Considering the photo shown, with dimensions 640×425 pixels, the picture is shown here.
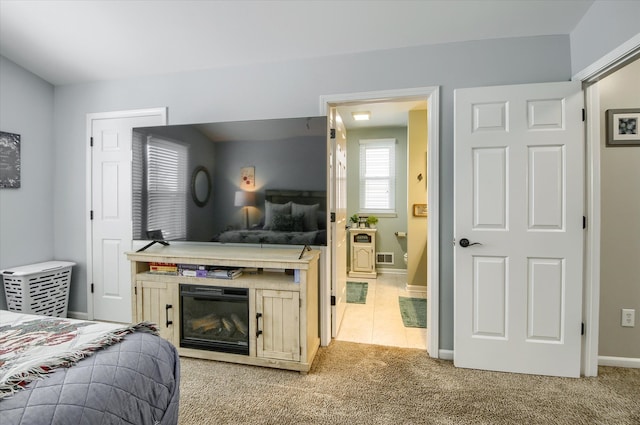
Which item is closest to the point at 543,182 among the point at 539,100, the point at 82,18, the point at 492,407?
the point at 539,100

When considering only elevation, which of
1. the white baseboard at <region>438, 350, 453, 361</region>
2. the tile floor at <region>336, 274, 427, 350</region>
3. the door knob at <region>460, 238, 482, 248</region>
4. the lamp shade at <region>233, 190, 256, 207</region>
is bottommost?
the tile floor at <region>336, 274, 427, 350</region>

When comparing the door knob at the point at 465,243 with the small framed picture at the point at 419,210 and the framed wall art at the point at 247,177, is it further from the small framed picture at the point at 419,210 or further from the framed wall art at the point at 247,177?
the small framed picture at the point at 419,210

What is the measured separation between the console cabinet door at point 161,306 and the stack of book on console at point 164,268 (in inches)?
3.5

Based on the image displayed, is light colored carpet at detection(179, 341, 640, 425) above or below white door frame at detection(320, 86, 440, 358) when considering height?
below

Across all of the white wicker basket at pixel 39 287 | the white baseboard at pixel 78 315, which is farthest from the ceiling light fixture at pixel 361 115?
the white baseboard at pixel 78 315

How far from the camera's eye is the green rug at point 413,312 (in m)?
3.01

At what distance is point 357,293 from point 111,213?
3083mm

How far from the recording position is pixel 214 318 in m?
2.27

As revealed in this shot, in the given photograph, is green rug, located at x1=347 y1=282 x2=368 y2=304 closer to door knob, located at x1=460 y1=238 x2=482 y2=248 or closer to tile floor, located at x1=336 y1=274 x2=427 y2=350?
tile floor, located at x1=336 y1=274 x2=427 y2=350

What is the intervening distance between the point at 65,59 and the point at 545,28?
13.3 feet

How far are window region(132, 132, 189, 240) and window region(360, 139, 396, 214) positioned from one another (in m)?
3.39

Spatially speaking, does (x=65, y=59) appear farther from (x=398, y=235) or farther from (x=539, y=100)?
(x=398, y=235)

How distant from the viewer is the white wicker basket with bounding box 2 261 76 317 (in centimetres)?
258

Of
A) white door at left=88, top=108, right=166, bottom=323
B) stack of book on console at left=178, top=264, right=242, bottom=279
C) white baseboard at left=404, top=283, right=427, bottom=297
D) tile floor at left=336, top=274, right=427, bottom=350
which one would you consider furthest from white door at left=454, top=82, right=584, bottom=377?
white door at left=88, top=108, right=166, bottom=323
